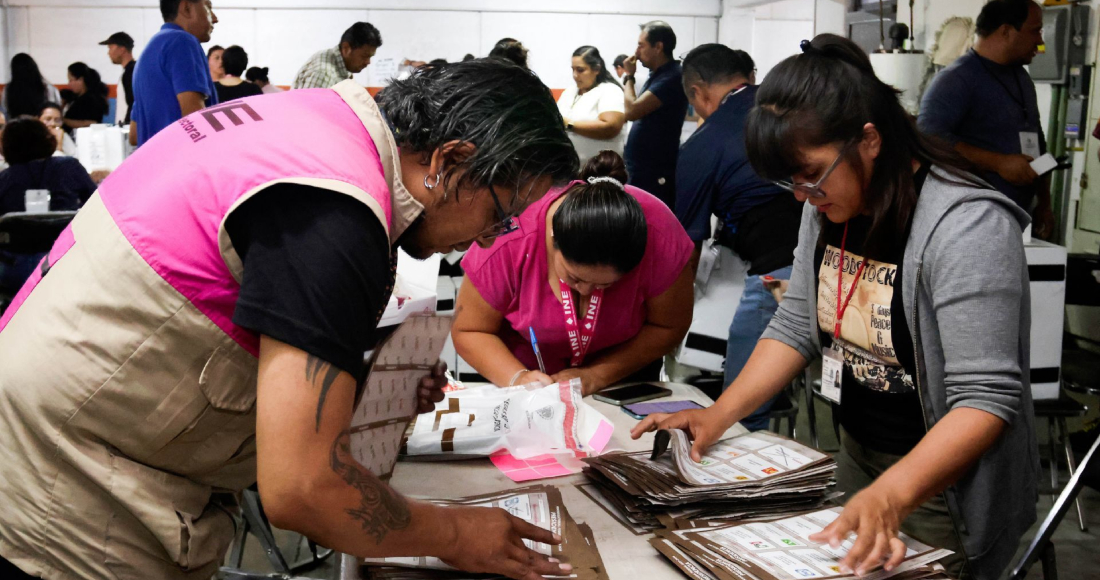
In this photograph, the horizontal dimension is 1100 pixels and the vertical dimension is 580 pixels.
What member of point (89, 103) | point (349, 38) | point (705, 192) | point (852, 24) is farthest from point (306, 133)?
point (89, 103)

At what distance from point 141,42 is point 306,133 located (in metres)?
10.4

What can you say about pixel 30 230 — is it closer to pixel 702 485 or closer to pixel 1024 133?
pixel 702 485

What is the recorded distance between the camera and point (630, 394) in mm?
2080

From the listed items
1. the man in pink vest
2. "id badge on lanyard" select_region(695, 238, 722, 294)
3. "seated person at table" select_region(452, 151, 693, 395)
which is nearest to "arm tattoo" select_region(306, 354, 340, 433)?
the man in pink vest

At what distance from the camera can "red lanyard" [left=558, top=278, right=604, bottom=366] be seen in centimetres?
212

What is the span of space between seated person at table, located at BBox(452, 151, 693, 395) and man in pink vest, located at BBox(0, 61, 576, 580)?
0.91m

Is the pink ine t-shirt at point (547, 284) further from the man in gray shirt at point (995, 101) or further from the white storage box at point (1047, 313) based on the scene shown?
the man in gray shirt at point (995, 101)

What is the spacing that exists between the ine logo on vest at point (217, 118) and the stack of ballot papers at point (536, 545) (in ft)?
1.93

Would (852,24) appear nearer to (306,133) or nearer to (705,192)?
(705,192)

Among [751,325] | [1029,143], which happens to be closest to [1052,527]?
[751,325]

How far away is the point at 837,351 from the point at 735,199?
1.49 meters

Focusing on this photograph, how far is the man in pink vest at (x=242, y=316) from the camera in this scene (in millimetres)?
860

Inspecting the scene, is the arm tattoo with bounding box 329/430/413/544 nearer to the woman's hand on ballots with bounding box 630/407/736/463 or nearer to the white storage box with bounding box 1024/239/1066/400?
the woman's hand on ballots with bounding box 630/407/736/463

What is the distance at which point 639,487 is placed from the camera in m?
1.40
